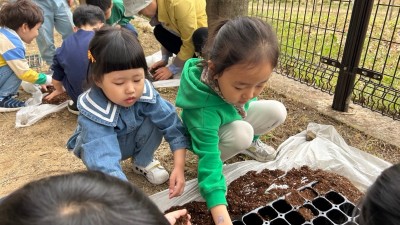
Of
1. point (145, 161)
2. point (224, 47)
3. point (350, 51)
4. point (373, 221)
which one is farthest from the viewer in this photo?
point (350, 51)

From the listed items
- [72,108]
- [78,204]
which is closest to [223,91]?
[78,204]

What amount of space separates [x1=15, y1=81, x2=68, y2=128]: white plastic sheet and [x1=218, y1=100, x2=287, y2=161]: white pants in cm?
148

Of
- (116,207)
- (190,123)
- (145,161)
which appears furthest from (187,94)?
(116,207)

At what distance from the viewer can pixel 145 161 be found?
190 cm

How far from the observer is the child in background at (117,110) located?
4.73ft

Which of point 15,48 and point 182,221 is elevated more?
point 15,48

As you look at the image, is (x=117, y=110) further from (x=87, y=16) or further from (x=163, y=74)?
(x=163, y=74)

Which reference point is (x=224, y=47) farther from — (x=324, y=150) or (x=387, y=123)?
(x=387, y=123)

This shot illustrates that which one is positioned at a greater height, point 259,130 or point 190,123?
point 190,123

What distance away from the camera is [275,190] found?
5.64 feet

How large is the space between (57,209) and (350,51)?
7.23ft

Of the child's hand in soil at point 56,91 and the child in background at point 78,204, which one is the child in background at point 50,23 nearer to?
the child's hand in soil at point 56,91

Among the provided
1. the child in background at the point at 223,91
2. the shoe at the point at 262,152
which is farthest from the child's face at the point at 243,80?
the shoe at the point at 262,152

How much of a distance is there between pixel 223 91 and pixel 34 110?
1754 millimetres
